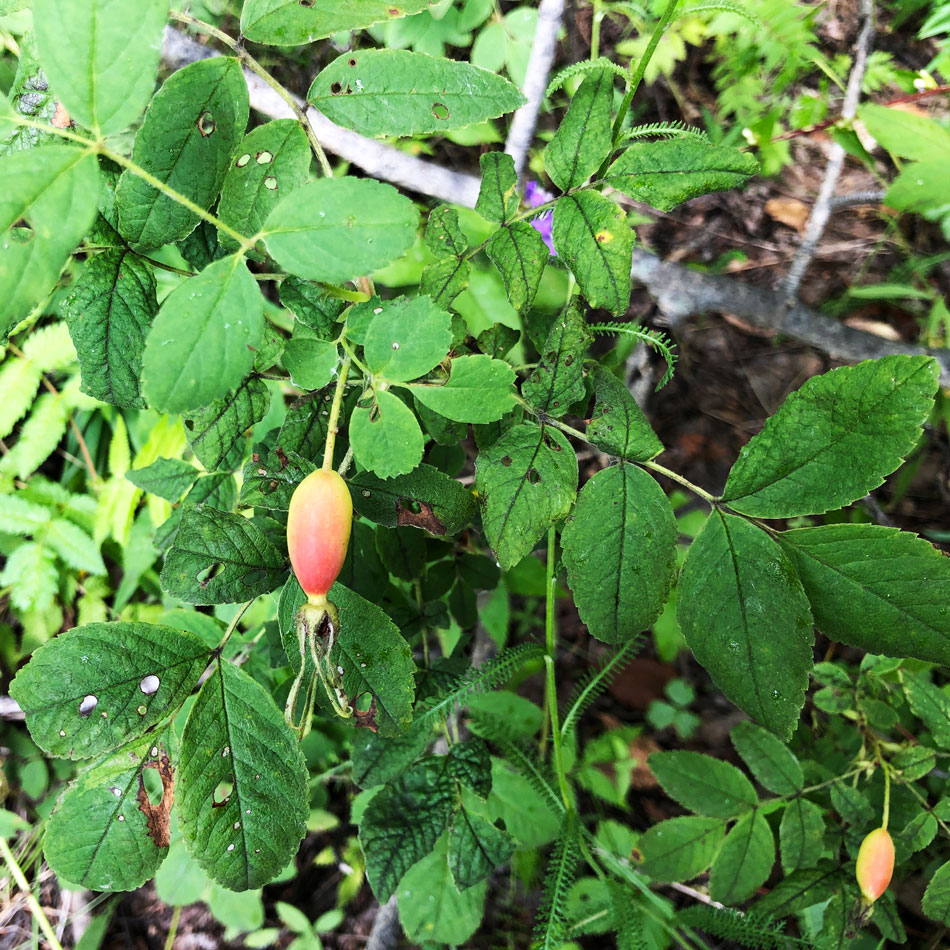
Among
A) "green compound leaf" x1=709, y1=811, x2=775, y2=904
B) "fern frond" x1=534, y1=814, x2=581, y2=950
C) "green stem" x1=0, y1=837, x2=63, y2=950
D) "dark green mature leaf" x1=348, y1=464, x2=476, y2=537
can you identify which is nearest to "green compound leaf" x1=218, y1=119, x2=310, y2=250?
"dark green mature leaf" x1=348, y1=464, x2=476, y2=537

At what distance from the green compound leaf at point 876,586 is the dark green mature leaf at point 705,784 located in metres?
0.65

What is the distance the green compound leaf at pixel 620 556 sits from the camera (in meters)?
0.80

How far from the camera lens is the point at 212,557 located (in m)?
0.86

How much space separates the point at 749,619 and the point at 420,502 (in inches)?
16.5

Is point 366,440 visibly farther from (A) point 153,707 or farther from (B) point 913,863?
(B) point 913,863

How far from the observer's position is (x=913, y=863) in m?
1.61

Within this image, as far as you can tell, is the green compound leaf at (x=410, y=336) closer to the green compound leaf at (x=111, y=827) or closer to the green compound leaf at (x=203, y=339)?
the green compound leaf at (x=203, y=339)

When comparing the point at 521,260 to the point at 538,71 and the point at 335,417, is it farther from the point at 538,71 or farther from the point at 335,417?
the point at 538,71

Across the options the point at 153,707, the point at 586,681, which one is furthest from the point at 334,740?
the point at 153,707

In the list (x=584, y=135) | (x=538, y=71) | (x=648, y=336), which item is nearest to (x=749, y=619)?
(x=648, y=336)

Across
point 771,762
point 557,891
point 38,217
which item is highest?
point 38,217

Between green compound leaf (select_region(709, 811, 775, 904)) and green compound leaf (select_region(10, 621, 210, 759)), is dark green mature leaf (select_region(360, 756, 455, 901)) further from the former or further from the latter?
green compound leaf (select_region(709, 811, 775, 904))

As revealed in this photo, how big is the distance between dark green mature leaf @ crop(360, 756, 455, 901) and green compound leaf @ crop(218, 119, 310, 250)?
882 millimetres

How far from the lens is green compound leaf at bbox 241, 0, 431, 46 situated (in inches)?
29.7
